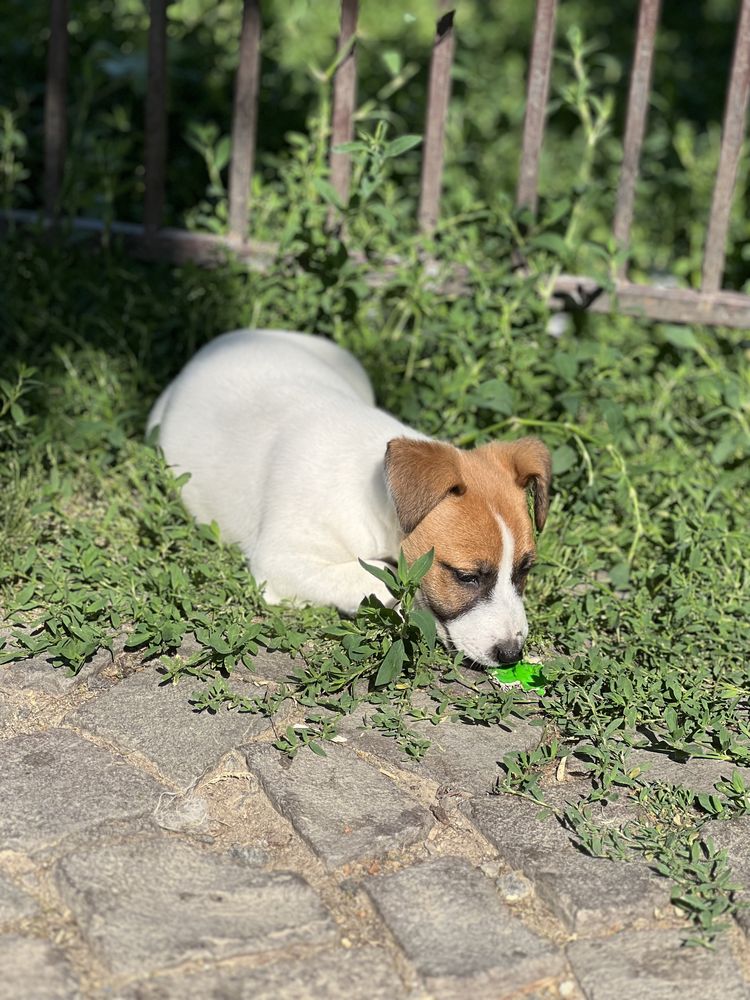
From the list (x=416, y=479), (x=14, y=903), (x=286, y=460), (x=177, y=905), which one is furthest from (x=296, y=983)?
(x=286, y=460)

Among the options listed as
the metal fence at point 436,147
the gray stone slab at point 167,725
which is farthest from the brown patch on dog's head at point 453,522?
the metal fence at point 436,147

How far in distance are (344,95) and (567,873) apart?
3671 mm

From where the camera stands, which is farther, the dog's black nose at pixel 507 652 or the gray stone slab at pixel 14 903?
the dog's black nose at pixel 507 652

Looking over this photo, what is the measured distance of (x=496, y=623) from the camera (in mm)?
3691

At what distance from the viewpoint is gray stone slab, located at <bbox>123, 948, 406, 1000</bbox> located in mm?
2523

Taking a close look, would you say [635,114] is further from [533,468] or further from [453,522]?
[453,522]

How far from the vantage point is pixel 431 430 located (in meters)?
5.09

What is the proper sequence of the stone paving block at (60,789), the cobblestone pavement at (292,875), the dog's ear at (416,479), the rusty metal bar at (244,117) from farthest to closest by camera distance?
the rusty metal bar at (244,117) → the dog's ear at (416,479) → the stone paving block at (60,789) → the cobblestone pavement at (292,875)

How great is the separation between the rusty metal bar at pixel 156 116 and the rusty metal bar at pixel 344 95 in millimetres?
779

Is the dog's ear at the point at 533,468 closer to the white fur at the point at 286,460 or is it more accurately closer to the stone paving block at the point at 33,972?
the white fur at the point at 286,460

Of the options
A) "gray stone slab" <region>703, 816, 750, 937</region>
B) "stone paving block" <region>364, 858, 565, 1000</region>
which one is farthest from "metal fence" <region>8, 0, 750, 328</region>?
"stone paving block" <region>364, 858, 565, 1000</region>

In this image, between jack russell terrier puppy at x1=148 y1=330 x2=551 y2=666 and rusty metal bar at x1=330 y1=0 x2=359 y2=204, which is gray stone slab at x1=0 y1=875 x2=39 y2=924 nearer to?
jack russell terrier puppy at x1=148 y1=330 x2=551 y2=666

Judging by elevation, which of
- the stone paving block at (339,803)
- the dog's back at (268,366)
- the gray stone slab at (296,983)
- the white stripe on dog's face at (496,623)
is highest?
the dog's back at (268,366)

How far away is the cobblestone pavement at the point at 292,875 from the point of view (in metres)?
2.61
